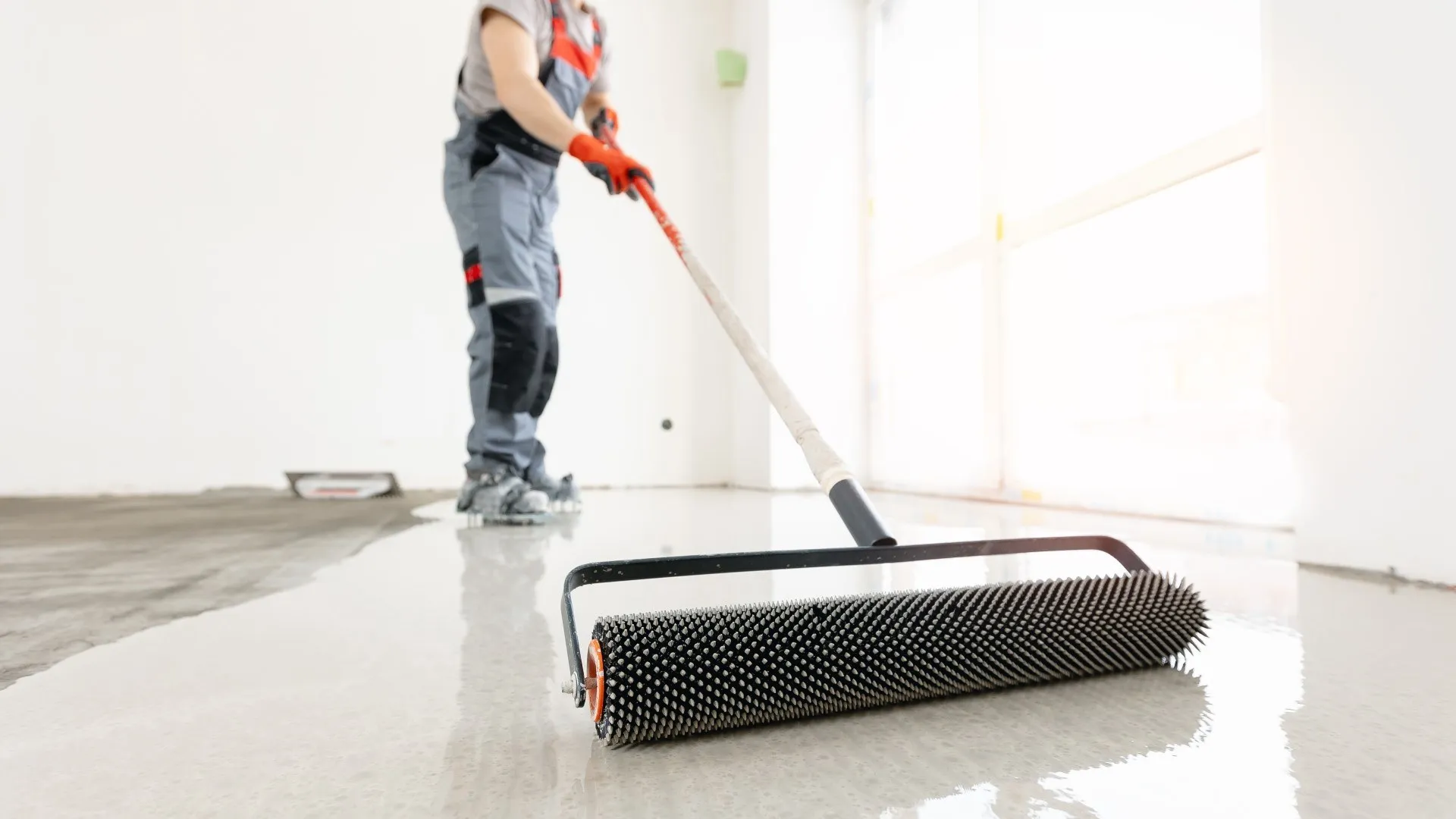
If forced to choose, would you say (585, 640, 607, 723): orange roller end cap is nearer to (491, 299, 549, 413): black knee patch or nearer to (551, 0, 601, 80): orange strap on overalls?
(491, 299, 549, 413): black knee patch

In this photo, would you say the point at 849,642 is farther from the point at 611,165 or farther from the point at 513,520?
the point at 513,520

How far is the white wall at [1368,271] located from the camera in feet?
3.38

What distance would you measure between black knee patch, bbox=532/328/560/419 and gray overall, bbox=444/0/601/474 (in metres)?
0.02

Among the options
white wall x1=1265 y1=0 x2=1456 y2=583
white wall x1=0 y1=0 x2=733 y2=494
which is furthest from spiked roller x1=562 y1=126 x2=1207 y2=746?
white wall x1=0 y1=0 x2=733 y2=494

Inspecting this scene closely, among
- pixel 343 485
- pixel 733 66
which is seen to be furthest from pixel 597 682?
pixel 733 66

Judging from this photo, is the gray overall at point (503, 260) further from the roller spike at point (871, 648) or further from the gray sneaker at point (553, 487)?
the roller spike at point (871, 648)

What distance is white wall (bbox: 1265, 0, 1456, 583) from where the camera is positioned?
3.38 ft

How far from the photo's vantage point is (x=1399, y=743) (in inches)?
19.4

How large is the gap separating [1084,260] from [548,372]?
1600 millimetres

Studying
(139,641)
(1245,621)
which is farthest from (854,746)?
(139,641)

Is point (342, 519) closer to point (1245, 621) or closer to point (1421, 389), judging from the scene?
point (1245, 621)

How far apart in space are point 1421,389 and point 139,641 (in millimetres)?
1593

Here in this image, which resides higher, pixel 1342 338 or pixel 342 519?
pixel 1342 338

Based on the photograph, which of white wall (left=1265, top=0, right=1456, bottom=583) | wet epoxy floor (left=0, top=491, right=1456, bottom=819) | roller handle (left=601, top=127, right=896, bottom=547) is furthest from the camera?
white wall (left=1265, top=0, right=1456, bottom=583)
